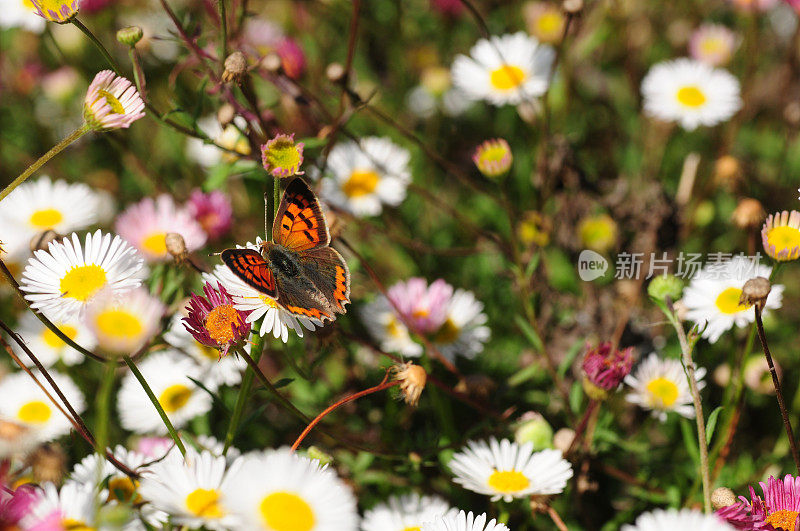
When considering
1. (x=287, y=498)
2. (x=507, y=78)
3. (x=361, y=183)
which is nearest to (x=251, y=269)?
(x=287, y=498)

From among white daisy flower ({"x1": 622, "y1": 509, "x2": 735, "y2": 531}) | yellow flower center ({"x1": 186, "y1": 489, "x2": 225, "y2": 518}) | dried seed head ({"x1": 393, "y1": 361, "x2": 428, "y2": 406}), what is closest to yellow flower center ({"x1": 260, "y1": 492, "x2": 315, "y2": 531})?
yellow flower center ({"x1": 186, "y1": 489, "x2": 225, "y2": 518})

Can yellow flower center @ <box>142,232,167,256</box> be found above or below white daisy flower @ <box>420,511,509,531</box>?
above

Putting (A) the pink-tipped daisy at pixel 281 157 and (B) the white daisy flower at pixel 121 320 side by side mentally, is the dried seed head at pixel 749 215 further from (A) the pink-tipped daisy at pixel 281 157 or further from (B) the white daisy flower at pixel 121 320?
(B) the white daisy flower at pixel 121 320

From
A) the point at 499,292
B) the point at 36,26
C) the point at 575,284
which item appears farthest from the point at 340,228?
the point at 36,26

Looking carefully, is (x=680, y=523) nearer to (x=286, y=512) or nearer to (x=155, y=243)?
(x=286, y=512)

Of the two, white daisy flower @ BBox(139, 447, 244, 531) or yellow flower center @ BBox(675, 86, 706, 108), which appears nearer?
white daisy flower @ BBox(139, 447, 244, 531)

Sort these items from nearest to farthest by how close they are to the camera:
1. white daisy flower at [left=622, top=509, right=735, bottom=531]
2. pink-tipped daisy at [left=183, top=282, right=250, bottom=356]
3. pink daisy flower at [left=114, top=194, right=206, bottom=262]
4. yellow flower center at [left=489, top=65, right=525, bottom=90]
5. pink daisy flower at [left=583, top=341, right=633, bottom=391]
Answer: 1. white daisy flower at [left=622, top=509, right=735, bottom=531]
2. pink-tipped daisy at [left=183, top=282, right=250, bottom=356]
3. pink daisy flower at [left=583, top=341, right=633, bottom=391]
4. pink daisy flower at [left=114, top=194, right=206, bottom=262]
5. yellow flower center at [left=489, top=65, right=525, bottom=90]

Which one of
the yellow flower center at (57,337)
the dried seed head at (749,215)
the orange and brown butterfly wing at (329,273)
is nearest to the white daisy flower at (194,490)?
the orange and brown butterfly wing at (329,273)

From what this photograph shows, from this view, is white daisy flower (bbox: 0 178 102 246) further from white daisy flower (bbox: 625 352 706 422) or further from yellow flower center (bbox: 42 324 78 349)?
white daisy flower (bbox: 625 352 706 422)
